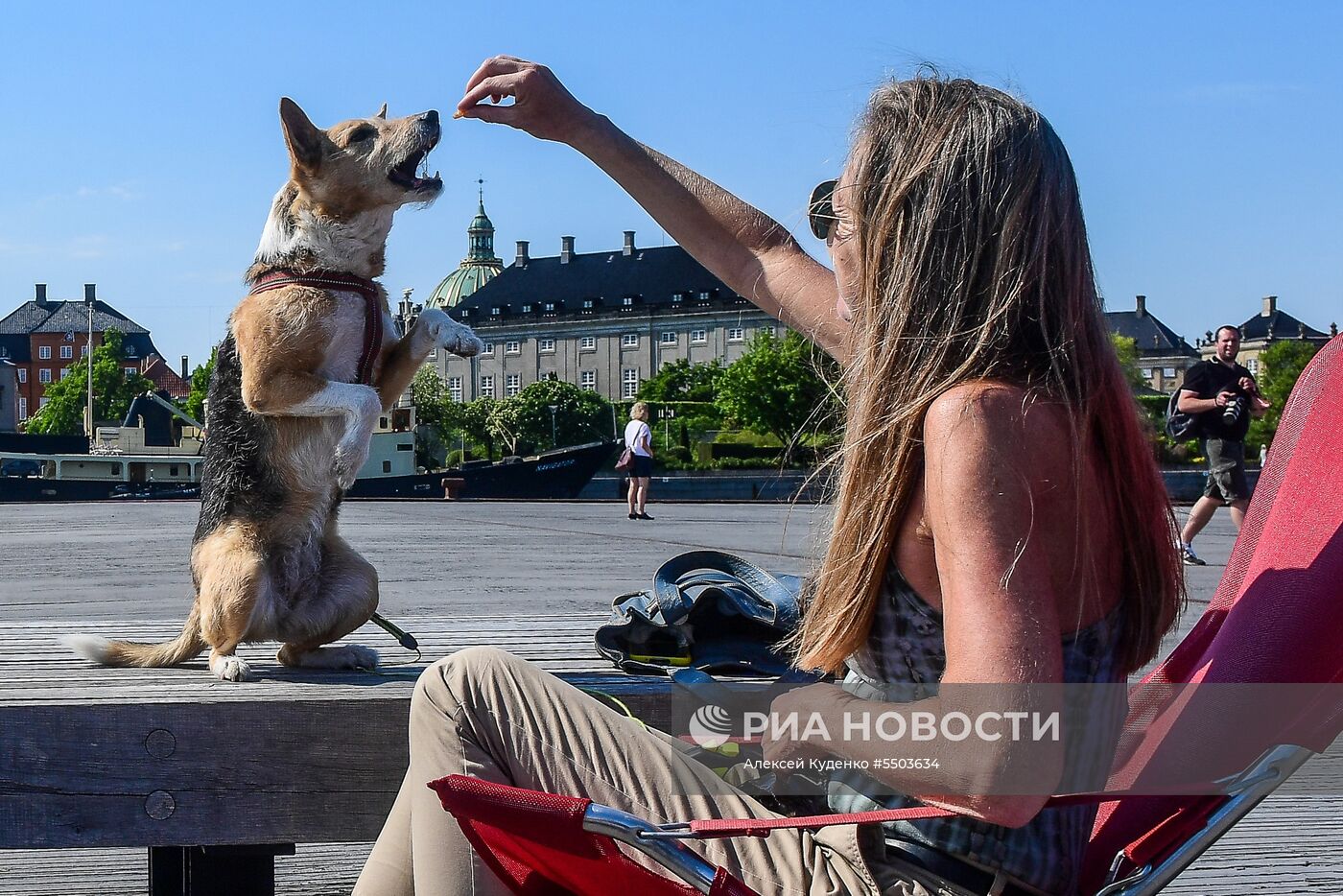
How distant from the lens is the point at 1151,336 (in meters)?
124

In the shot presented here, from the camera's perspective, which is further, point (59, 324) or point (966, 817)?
point (59, 324)

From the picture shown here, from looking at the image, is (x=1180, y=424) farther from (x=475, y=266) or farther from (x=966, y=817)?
(x=475, y=266)

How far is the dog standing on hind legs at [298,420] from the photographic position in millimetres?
3027

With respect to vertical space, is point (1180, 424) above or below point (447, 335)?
below

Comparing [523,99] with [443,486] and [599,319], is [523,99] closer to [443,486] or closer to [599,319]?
[443,486]

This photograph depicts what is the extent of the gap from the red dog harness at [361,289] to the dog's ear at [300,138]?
0.28 metres

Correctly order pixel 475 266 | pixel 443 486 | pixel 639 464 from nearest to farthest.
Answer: pixel 639 464, pixel 443 486, pixel 475 266

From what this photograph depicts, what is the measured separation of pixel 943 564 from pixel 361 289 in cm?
208

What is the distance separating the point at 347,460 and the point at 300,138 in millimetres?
835

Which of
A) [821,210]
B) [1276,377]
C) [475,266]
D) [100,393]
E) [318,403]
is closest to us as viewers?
[821,210]

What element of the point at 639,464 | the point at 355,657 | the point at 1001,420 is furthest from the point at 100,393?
the point at 1001,420

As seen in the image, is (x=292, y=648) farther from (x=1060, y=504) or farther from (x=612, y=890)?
(x=1060, y=504)

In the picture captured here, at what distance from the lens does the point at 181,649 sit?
308 centimetres

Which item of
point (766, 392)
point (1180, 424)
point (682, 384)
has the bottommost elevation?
point (1180, 424)
